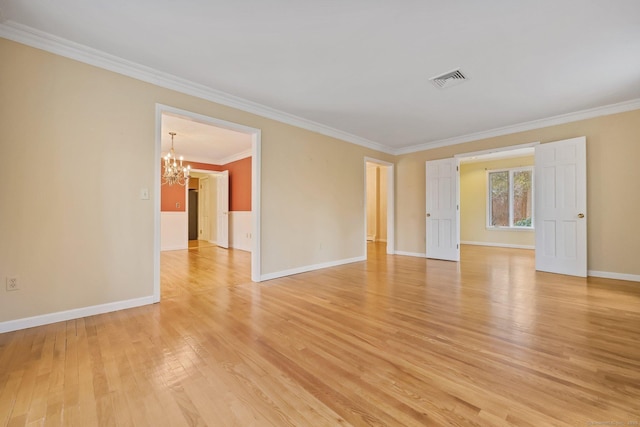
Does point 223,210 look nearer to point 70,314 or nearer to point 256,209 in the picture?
point 256,209

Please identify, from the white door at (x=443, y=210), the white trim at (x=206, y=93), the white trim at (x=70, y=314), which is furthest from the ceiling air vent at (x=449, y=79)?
the white trim at (x=70, y=314)

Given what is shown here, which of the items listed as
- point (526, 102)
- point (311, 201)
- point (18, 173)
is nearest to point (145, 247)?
point (18, 173)

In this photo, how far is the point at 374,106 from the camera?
4020mm

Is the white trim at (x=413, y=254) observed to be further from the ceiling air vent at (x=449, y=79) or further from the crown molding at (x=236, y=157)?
the crown molding at (x=236, y=157)

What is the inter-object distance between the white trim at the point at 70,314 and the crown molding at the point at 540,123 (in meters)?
5.97

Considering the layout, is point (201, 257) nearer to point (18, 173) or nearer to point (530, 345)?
point (18, 173)

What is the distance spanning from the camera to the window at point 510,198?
7.49 meters

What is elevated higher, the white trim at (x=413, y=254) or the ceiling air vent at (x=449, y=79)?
the ceiling air vent at (x=449, y=79)

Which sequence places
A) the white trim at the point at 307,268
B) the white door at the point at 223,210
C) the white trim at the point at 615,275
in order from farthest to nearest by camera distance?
the white door at the point at 223,210, the white trim at the point at 307,268, the white trim at the point at 615,275

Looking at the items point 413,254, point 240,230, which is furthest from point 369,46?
point 240,230

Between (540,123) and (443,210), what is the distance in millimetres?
2220

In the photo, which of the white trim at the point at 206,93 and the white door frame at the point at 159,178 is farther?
the white door frame at the point at 159,178

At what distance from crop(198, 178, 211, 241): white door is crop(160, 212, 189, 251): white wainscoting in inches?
63.1

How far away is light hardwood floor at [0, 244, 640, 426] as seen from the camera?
53.1 inches
